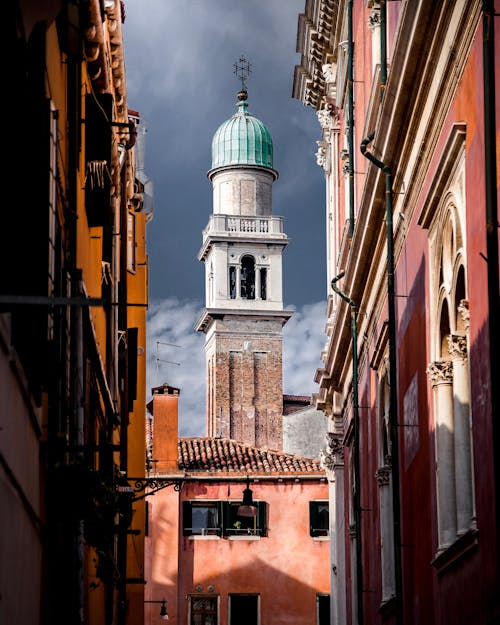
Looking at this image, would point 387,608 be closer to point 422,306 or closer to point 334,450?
point 422,306

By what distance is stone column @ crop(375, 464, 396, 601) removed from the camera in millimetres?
19438

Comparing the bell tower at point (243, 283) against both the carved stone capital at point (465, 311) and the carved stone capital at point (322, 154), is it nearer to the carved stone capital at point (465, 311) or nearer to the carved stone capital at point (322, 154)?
the carved stone capital at point (322, 154)

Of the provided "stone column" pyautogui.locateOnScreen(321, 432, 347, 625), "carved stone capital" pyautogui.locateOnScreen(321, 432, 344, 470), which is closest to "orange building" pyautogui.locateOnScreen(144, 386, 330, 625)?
"stone column" pyautogui.locateOnScreen(321, 432, 347, 625)

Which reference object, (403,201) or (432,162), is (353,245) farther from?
(432,162)

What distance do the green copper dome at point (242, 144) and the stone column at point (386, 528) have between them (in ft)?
193

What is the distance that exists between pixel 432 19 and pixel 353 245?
7554mm

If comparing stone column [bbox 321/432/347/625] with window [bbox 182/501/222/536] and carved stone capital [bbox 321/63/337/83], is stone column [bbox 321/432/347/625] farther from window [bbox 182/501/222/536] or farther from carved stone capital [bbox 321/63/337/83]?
window [bbox 182/501/222/536]

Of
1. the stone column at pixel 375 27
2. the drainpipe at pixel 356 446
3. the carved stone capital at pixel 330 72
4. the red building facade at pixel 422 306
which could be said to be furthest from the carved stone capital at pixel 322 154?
the stone column at pixel 375 27

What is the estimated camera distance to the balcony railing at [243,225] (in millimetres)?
77250

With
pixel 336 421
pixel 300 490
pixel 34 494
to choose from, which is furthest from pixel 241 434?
pixel 34 494

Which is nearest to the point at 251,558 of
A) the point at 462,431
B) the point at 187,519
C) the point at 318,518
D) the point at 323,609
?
the point at 187,519

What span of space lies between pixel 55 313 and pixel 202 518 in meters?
32.3

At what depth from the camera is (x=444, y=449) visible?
13875 millimetres

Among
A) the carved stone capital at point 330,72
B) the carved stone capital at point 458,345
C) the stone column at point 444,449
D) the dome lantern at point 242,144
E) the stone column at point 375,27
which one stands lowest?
the stone column at point 444,449
